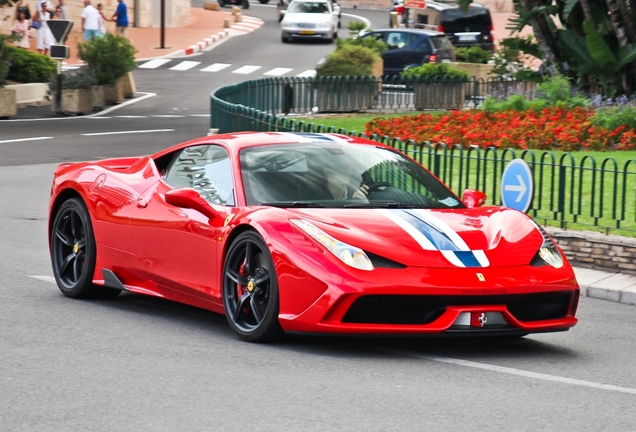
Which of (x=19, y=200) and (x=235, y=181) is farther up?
(x=235, y=181)

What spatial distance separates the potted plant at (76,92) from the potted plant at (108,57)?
42cm

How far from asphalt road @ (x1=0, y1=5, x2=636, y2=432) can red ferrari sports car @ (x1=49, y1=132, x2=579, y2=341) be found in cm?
23

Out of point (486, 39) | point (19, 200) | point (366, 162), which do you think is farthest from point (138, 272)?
point (486, 39)

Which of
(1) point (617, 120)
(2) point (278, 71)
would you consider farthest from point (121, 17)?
(1) point (617, 120)

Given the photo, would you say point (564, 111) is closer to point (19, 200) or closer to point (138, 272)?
point (19, 200)

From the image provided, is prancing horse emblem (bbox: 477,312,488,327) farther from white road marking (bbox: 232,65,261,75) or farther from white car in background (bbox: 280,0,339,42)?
white car in background (bbox: 280,0,339,42)

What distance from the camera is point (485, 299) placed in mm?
7199

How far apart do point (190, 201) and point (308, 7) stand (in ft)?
153

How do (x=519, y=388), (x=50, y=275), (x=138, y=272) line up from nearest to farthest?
(x=519, y=388), (x=138, y=272), (x=50, y=275)

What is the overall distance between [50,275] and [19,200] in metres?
5.66

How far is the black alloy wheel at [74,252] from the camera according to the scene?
9.19 meters

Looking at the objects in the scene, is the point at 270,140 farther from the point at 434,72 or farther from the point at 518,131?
the point at 434,72

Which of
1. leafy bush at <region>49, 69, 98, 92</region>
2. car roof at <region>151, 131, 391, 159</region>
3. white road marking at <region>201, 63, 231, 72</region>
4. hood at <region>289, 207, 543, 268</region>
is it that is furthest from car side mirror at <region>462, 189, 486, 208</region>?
white road marking at <region>201, 63, 231, 72</region>

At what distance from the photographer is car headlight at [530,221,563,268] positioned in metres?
7.54
